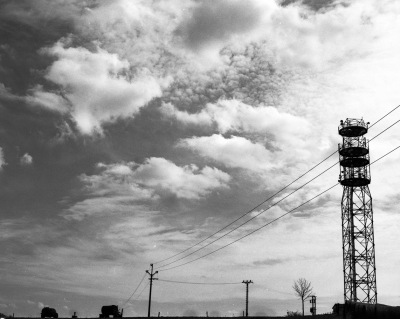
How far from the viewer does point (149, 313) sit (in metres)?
77.6

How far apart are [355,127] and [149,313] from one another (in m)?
41.1

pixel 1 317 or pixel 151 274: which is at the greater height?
pixel 151 274

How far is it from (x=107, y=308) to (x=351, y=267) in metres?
41.1

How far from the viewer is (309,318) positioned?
43.1 m

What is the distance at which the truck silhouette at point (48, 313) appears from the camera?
3276 inches

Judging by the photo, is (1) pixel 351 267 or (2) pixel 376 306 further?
(1) pixel 351 267

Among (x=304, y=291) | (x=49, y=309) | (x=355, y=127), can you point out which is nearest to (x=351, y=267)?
(x=355, y=127)

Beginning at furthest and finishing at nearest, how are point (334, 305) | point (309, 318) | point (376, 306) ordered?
point (309, 318) → point (334, 305) → point (376, 306)

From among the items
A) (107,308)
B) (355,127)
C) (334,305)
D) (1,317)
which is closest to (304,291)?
(107,308)

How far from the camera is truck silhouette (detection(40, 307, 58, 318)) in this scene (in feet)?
273

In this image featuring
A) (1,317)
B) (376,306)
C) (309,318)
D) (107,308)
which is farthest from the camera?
(107,308)

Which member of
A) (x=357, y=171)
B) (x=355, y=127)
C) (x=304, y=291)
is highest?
(x=355, y=127)

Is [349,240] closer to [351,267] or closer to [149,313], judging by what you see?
[351,267]

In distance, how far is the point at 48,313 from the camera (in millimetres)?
83625
